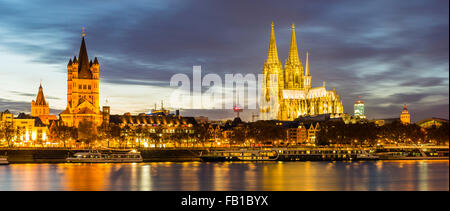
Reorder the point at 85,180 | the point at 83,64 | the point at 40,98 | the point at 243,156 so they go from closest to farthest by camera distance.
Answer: the point at 85,180 < the point at 243,156 < the point at 83,64 < the point at 40,98

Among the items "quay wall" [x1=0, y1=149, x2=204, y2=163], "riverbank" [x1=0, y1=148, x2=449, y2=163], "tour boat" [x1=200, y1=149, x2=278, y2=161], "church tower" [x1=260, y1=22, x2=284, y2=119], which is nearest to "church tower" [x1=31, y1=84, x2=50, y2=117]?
"riverbank" [x1=0, y1=148, x2=449, y2=163]

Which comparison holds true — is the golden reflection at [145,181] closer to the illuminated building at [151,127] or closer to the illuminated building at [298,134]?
the illuminated building at [151,127]

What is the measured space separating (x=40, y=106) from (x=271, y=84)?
6664 centimetres

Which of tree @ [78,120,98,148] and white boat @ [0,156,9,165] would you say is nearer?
white boat @ [0,156,9,165]

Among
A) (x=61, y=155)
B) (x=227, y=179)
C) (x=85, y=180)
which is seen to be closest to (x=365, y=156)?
(x=227, y=179)

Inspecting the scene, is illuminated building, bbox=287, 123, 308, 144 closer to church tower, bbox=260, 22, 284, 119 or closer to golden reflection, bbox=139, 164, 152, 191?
church tower, bbox=260, 22, 284, 119

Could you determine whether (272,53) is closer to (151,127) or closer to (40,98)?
(151,127)

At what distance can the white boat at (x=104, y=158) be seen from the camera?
95.4 meters

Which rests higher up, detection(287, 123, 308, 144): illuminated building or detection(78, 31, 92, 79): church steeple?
detection(78, 31, 92, 79): church steeple

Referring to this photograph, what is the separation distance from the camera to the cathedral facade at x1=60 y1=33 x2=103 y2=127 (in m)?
136

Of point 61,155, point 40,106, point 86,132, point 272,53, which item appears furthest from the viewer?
point 272,53

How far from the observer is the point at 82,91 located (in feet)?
462

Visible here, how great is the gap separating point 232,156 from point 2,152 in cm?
3724

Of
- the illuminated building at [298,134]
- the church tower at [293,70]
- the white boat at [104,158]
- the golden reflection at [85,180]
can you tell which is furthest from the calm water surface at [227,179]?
the church tower at [293,70]
